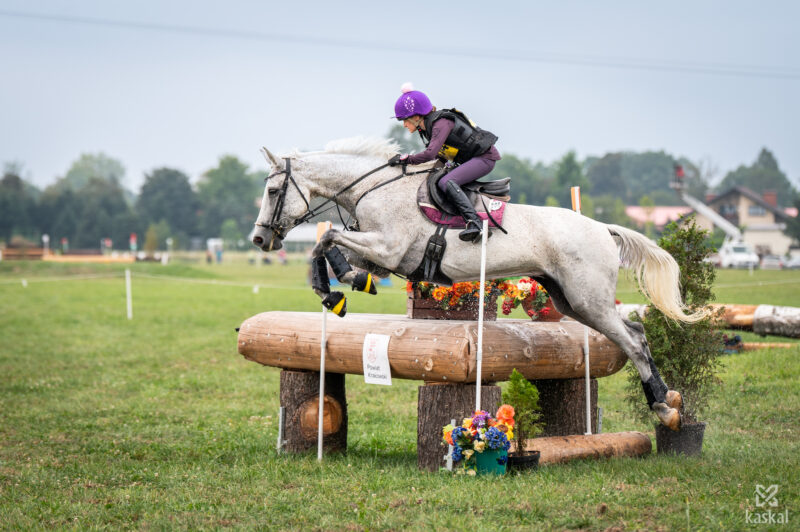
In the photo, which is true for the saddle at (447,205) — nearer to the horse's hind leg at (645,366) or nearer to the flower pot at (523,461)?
the horse's hind leg at (645,366)

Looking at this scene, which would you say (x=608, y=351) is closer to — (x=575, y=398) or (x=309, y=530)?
(x=575, y=398)

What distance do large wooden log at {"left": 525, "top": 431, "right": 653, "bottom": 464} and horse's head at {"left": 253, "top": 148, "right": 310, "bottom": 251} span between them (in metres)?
2.59

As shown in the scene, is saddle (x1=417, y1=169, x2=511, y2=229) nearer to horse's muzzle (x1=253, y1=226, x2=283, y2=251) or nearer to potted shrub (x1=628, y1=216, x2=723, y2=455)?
horse's muzzle (x1=253, y1=226, x2=283, y2=251)

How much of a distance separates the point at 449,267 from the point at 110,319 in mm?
17048

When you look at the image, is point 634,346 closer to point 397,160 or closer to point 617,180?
point 397,160

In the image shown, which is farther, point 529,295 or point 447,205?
point 529,295

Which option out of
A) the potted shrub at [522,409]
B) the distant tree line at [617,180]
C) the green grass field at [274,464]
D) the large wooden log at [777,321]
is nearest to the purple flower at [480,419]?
the potted shrub at [522,409]

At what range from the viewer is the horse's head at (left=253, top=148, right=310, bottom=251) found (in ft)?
22.3

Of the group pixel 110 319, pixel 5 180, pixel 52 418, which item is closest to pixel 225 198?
pixel 5 180

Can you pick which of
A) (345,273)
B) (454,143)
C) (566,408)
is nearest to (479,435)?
(345,273)

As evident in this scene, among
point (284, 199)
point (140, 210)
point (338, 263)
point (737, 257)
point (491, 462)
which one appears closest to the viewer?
point (491, 462)

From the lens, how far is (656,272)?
6953mm

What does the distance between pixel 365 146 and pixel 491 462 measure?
280 centimetres

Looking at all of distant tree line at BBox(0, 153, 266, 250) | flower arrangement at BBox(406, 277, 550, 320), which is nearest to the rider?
flower arrangement at BBox(406, 277, 550, 320)
